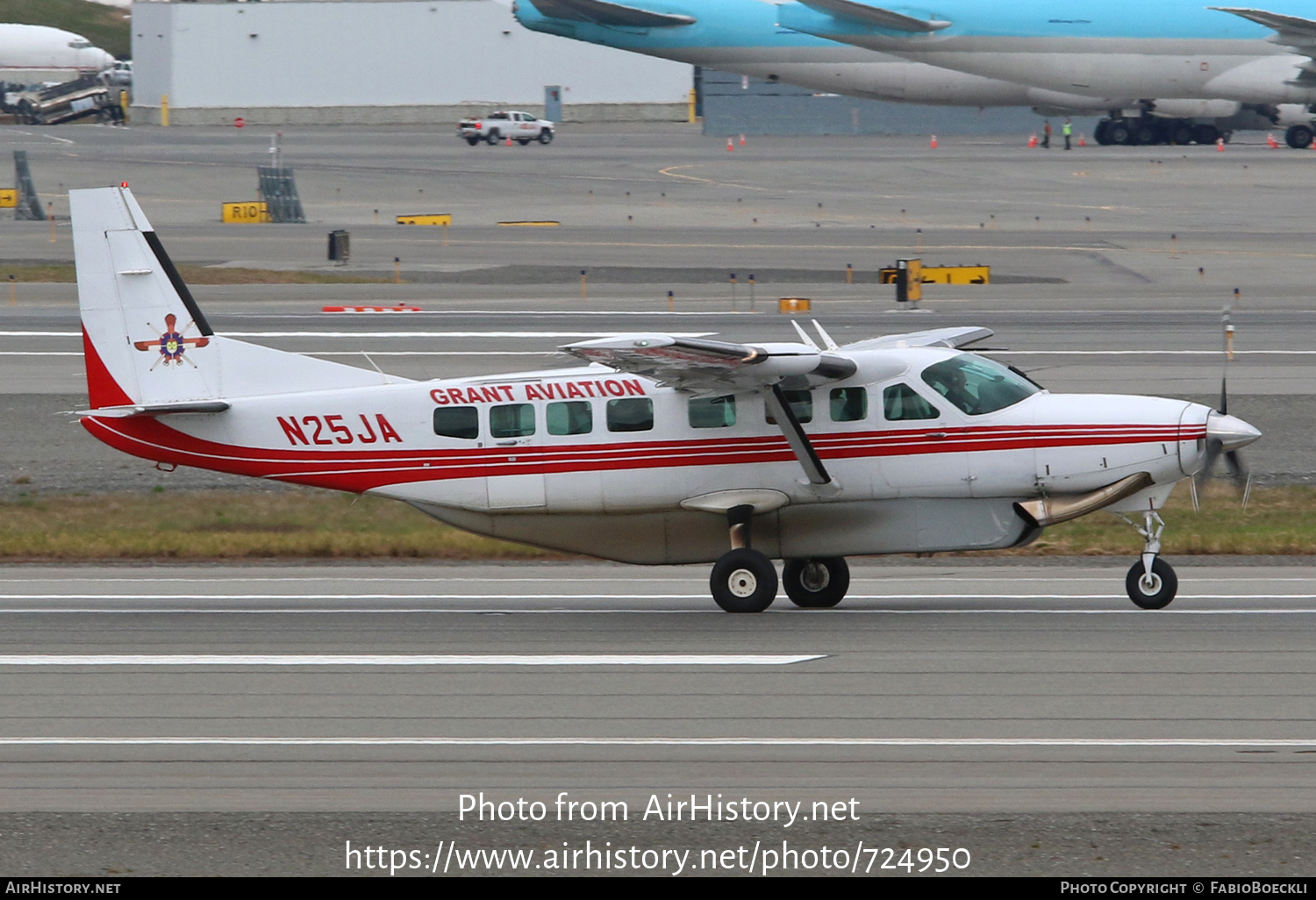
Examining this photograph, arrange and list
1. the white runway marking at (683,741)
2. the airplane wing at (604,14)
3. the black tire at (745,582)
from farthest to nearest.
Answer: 1. the airplane wing at (604,14)
2. the black tire at (745,582)
3. the white runway marking at (683,741)

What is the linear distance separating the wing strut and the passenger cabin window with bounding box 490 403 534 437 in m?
2.46

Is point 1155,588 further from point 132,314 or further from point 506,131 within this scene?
point 506,131

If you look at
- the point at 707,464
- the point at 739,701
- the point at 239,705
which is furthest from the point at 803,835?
the point at 707,464

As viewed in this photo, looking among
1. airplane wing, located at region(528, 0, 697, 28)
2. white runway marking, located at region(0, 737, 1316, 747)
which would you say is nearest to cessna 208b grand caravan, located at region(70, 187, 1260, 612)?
white runway marking, located at region(0, 737, 1316, 747)

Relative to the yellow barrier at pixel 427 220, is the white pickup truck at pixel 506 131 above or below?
above

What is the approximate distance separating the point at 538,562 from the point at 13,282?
101 ft

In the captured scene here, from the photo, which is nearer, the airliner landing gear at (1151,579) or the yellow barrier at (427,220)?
the airliner landing gear at (1151,579)

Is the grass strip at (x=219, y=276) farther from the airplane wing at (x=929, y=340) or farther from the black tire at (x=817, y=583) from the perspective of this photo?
the black tire at (x=817, y=583)

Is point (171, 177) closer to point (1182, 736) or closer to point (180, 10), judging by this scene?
point (180, 10)

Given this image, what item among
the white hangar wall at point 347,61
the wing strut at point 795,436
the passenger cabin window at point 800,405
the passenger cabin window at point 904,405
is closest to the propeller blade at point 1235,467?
the passenger cabin window at point 904,405

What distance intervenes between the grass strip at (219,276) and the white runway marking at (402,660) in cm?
3523

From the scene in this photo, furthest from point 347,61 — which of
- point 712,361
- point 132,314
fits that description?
point 712,361

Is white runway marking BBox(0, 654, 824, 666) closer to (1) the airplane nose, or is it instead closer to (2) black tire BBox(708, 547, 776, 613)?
(2) black tire BBox(708, 547, 776, 613)

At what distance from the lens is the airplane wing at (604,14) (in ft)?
246
